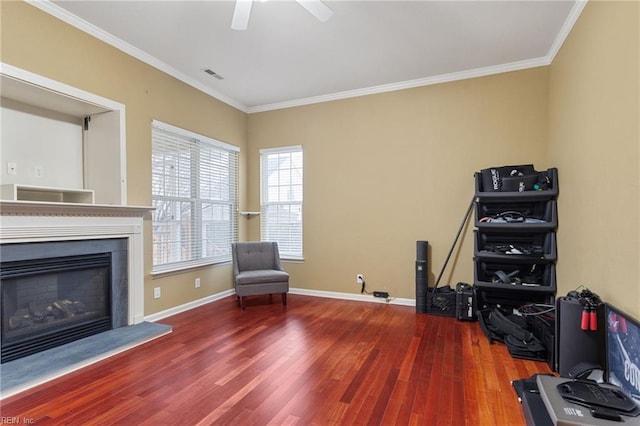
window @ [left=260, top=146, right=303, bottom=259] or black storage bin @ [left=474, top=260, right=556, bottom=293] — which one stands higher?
window @ [left=260, top=146, right=303, bottom=259]

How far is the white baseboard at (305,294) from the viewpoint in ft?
12.1

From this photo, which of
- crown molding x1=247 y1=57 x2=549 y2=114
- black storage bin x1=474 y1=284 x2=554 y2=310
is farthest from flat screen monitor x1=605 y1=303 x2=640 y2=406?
crown molding x1=247 y1=57 x2=549 y2=114

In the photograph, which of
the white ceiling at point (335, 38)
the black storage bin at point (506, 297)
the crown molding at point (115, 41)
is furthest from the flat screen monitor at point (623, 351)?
the crown molding at point (115, 41)

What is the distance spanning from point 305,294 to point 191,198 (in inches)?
86.3

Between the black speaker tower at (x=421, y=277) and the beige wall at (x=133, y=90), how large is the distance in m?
2.79

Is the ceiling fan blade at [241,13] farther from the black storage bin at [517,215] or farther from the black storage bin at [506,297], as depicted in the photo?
the black storage bin at [506,297]

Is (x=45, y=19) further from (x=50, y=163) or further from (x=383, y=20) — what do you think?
(x=383, y=20)

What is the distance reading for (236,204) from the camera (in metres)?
5.03

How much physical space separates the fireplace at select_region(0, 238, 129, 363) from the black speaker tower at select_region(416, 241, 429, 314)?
3.34m

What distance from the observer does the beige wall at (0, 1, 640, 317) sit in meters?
2.07

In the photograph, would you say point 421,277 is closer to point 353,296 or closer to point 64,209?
point 353,296

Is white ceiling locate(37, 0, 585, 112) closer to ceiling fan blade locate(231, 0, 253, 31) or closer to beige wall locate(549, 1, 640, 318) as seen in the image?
ceiling fan blade locate(231, 0, 253, 31)

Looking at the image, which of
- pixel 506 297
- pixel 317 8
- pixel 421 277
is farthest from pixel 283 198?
pixel 506 297

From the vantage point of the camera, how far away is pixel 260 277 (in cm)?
406
